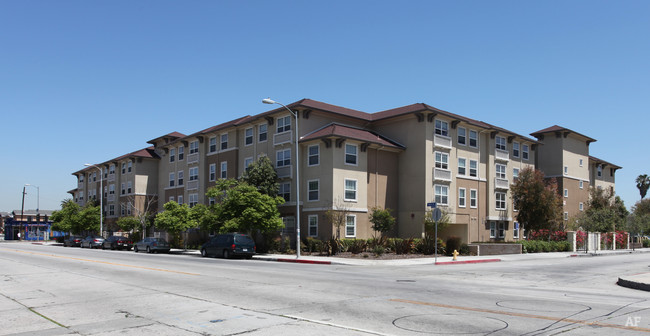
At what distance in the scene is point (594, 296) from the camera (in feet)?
43.8

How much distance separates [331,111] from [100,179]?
48.6 meters

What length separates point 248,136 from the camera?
45.5m

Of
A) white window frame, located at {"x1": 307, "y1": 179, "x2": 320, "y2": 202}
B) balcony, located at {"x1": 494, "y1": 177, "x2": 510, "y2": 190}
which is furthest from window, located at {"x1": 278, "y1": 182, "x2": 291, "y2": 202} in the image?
balcony, located at {"x1": 494, "y1": 177, "x2": 510, "y2": 190}

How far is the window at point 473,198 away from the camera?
44237 millimetres

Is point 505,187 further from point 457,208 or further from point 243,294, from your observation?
point 243,294

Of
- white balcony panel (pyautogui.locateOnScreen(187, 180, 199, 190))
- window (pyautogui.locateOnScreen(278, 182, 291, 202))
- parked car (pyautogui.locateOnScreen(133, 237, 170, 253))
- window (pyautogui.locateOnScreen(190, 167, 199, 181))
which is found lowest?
parked car (pyautogui.locateOnScreen(133, 237, 170, 253))

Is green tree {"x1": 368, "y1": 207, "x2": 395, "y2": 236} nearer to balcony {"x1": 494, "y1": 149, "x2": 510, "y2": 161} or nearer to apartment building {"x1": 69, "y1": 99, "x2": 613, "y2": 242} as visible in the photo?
apartment building {"x1": 69, "y1": 99, "x2": 613, "y2": 242}

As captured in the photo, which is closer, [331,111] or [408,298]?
[408,298]

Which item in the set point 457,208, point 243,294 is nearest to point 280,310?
point 243,294

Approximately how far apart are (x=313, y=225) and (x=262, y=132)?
1021 cm

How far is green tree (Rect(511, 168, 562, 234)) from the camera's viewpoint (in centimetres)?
4562

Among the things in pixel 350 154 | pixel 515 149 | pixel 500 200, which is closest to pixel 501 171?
pixel 500 200

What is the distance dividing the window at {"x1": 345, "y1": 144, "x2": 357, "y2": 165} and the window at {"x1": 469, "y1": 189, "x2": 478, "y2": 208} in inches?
479

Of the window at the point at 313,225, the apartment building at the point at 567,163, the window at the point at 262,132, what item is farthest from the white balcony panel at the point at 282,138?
the apartment building at the point at 567,163
